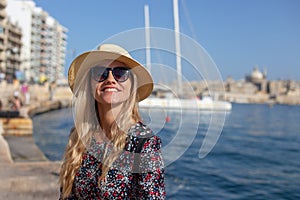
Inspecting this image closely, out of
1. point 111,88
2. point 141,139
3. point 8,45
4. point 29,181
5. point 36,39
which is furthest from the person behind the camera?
point 36,39

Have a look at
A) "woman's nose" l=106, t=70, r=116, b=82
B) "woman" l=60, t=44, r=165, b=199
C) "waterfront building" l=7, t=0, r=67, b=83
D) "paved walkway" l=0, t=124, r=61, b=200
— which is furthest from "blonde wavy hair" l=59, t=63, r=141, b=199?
"waterfront building" l=7, t=0, r=67, b=83

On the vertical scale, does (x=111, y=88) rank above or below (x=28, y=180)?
above

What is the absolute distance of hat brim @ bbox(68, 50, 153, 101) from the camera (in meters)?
2.04

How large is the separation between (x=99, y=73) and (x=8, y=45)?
262ft

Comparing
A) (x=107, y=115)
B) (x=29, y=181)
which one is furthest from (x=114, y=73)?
(x=29, y=181)

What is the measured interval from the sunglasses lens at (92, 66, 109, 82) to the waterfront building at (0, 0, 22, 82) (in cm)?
6698

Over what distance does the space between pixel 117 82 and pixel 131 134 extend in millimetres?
288

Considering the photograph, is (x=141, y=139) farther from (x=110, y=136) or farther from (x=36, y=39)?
(x=36, y=39)

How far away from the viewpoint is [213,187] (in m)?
10.3

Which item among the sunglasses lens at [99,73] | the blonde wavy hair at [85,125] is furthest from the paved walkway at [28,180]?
the sunglasses lens at [99,73]

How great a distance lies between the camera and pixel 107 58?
208 cm

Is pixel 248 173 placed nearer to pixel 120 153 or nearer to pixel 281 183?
pixel 281 183

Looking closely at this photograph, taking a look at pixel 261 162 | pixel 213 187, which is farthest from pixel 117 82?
pixel 261 162

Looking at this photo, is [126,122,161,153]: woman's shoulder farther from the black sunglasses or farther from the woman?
the black sunglasses
